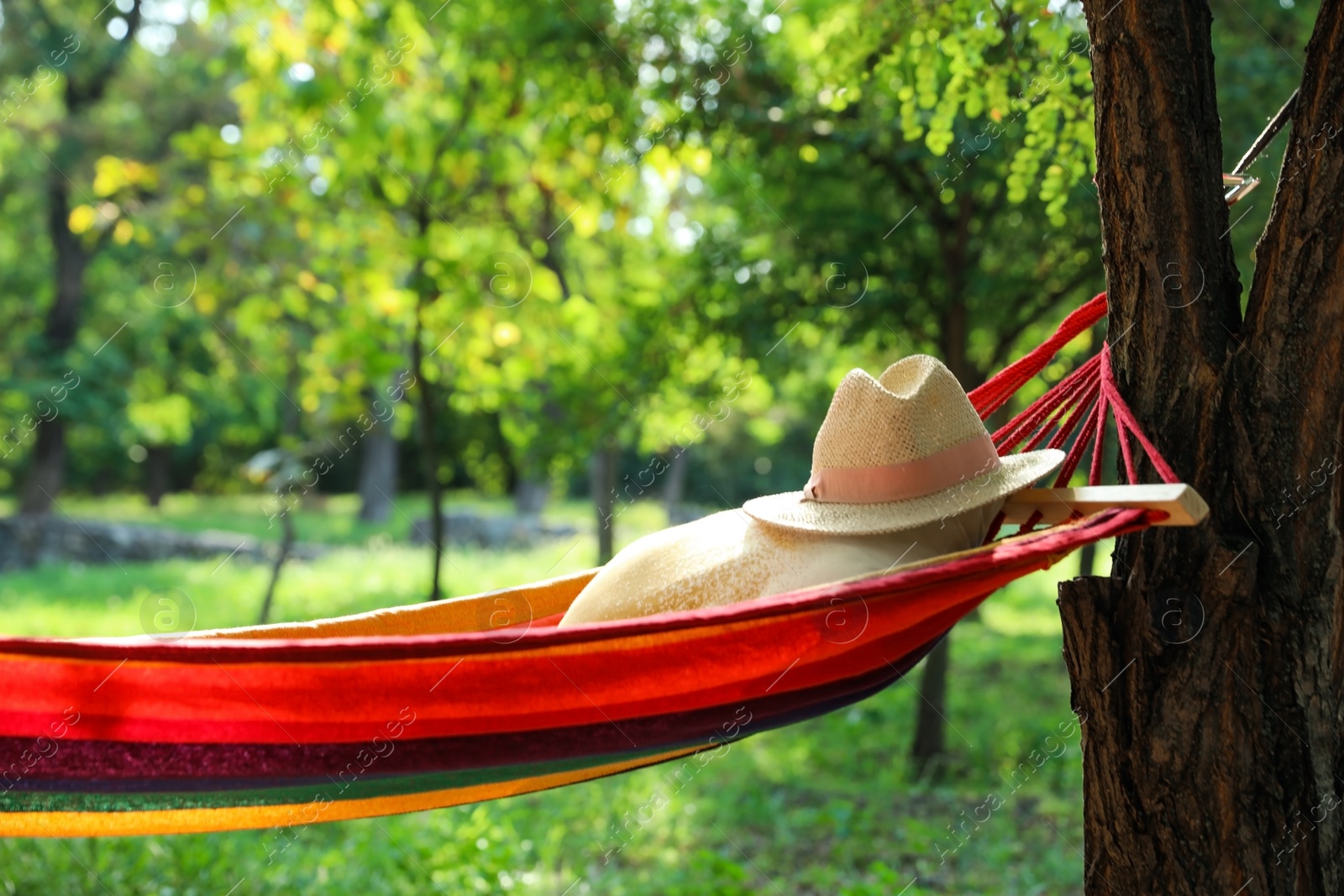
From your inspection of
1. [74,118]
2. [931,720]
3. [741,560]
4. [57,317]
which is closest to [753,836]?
[931,720]

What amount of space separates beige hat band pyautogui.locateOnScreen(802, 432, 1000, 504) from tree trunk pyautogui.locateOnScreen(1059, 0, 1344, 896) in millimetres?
209

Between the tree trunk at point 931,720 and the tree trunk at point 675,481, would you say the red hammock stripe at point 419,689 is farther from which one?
the tree trunk at point 675,481

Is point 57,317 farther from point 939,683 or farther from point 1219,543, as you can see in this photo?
point 1219,543

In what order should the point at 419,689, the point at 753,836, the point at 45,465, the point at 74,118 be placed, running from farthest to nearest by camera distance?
the point at 45,465
the point at 74,118
the point at 753,836
the point at 419,689

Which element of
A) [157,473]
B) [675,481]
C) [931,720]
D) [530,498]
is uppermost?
[157,473]

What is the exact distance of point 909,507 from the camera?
138cm

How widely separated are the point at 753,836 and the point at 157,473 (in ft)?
48.7

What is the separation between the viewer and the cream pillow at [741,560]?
1365 millimetres

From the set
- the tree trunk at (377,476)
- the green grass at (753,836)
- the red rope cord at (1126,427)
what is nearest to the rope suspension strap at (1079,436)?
the red rope cord at (1126,427)

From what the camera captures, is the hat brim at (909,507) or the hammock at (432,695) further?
the hat brim at (909,507)

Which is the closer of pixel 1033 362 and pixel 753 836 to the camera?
pixel 1033 362

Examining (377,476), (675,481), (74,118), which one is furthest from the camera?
(377,476)

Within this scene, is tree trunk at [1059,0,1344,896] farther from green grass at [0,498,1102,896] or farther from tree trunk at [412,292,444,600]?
tree trunk at [412,292,444,600]

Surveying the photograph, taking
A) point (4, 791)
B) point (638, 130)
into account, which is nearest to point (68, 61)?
point (638, 130)
